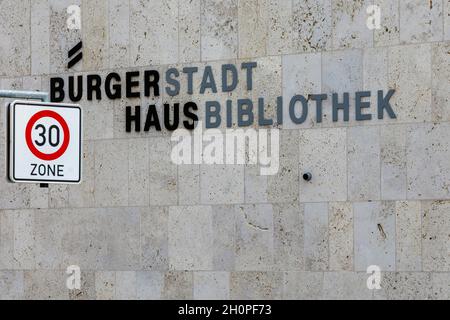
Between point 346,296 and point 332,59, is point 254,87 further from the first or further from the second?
point 346,296

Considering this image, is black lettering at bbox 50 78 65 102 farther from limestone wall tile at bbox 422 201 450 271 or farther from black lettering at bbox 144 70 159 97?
limestone wall tile at bbox 422 201 450 271

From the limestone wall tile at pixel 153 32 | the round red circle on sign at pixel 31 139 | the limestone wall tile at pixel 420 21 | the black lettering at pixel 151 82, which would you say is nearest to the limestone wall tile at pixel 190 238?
the black lettering at pixel 151 82

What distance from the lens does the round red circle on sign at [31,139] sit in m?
15.0

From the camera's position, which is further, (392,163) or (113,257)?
(113,257)

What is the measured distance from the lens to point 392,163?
61.4 feet

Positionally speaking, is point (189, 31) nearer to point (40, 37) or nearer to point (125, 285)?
point (40, 37)

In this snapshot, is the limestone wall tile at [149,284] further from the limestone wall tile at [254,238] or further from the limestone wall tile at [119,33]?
the limestone wall tile at [119,33]

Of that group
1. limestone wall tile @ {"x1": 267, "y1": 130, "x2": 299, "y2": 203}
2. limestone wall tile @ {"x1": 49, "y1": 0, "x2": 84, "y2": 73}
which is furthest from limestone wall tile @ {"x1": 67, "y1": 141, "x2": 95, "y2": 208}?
limestone wall tile @ {"x1": 267, "y1": 130, "x2": 299, "y2": 203}

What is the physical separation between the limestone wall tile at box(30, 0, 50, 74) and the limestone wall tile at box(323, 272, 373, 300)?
20.4ft

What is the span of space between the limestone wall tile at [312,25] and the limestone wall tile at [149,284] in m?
4.29

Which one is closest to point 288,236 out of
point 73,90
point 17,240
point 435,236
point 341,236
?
point 341,236
